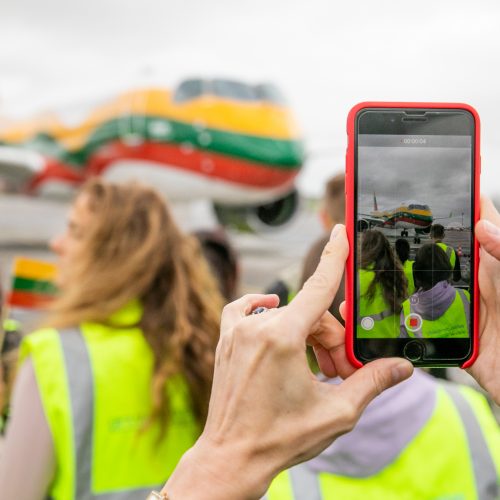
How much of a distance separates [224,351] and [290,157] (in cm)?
1063

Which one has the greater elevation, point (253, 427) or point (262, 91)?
point (262, 91)

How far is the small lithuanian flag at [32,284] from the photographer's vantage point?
283cm

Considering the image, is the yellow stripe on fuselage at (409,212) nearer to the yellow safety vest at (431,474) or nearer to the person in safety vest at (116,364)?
the yellow safety vest at (431,474)

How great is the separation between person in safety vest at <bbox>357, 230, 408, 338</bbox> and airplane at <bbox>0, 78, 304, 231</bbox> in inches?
403

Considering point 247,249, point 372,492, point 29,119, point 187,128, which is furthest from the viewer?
point 247,249

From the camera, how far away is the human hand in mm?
931

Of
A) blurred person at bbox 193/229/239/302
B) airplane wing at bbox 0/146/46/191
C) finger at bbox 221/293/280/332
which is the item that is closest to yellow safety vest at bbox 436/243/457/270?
finger at bbox 221/293/280/332

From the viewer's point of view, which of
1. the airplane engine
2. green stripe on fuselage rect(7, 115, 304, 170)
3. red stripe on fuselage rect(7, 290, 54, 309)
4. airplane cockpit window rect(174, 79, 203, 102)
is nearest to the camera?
red stripe on fuselage rect(7, 290, 54, 309)

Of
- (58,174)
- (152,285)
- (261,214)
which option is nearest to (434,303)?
(152,285)

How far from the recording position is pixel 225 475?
0.79 metres

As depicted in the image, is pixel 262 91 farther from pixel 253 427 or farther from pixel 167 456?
pixel 253 427

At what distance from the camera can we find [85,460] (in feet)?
5.34

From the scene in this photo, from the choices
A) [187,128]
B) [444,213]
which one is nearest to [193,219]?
[187,128]

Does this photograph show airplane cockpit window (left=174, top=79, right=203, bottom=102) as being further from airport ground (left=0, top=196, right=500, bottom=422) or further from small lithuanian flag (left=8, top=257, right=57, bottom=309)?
small lithuanian flag (left=8, top=257, right=57, bottom=309)
